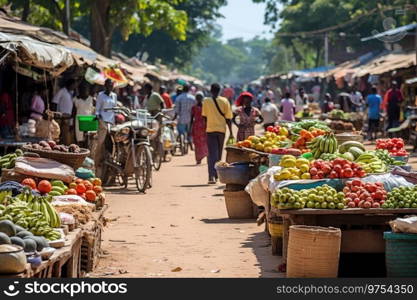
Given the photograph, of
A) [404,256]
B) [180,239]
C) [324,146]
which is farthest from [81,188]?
[404,256]

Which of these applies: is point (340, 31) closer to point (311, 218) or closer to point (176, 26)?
point (176, 26)

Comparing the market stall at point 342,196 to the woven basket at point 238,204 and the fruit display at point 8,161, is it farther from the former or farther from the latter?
the fruit display at point 8,161

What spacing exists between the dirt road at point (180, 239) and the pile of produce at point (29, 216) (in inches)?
32.9

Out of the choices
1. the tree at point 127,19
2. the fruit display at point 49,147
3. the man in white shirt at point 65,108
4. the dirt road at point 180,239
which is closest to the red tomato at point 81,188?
the dirt road at point 180,239

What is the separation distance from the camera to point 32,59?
1332cm

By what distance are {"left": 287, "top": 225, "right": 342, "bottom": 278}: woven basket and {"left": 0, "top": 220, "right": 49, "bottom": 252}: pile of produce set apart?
228 centimetres

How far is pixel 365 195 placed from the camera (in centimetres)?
893

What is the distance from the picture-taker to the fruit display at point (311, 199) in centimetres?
888

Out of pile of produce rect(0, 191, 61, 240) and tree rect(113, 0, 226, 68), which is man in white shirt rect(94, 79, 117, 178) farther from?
tree rect(113, 0, 226, 68)

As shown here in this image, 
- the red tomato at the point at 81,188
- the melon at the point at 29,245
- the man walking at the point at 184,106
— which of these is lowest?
the melon at the point at 29,245

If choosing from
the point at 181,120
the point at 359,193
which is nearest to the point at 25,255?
the point at 359,193

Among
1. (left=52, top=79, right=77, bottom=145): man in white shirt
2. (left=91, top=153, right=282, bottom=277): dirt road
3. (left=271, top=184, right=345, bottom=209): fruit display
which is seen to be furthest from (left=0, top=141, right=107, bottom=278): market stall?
(left=52, top=79, right=77, bottom=145): man in white shirt

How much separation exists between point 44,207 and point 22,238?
1.25 m

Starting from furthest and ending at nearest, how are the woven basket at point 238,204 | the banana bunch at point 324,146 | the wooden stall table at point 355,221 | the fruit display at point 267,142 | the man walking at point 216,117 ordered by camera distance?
the man walking at point 216,117
the fruit display at point 267,142
the woven basket at point 238,204
the banana bunch at point 324,146
the wooden stall table at point 355,221
